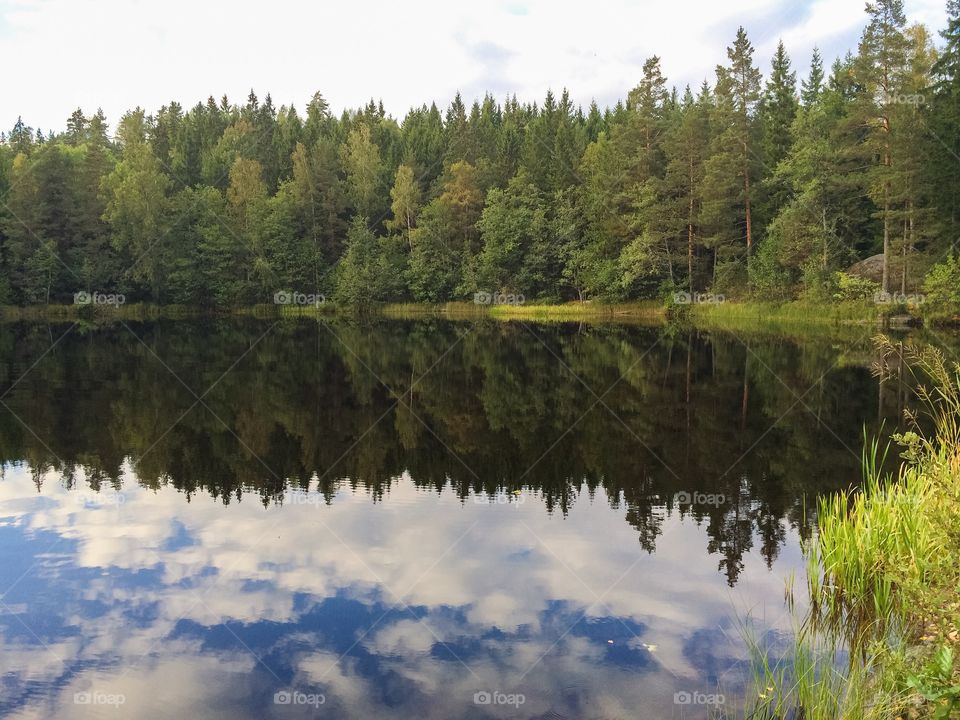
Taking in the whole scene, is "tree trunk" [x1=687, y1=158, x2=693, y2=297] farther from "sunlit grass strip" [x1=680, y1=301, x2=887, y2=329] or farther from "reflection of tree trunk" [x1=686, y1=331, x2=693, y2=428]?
"reflection of tree trunk" [x1=686, y1=331, x2=693, y2=428]

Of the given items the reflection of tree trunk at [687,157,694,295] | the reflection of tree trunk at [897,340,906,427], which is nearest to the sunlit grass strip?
the reflection of tree trunk at [687,157,694,295]

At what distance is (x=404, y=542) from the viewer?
11055mm

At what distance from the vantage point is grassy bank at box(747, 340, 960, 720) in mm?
5312

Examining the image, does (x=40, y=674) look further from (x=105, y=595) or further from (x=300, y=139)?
(x=300, y=139)

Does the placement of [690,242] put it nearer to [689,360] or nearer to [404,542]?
[689,360]

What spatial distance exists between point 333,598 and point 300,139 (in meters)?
109

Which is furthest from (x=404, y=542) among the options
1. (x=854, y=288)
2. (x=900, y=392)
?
(x=854, y=288)

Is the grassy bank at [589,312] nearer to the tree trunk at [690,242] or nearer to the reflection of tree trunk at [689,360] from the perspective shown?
the tree trunk at [690,242]

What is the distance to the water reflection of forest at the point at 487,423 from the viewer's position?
1391cm

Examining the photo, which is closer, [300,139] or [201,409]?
[201,409]

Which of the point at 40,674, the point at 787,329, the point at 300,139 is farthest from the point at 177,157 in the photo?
the point at 40,674

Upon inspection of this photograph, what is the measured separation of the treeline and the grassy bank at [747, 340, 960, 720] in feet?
134

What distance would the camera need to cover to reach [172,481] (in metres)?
14.3

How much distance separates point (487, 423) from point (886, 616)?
13046 millimetres
